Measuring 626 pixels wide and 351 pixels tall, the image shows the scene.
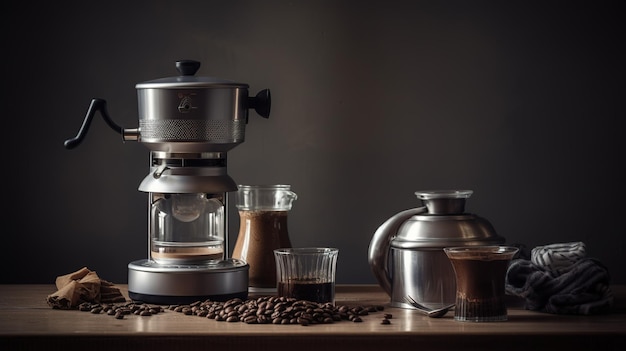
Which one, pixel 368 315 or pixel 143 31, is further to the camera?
pixel 143 31

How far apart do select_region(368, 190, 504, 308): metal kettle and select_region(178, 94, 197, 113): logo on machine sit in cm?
40

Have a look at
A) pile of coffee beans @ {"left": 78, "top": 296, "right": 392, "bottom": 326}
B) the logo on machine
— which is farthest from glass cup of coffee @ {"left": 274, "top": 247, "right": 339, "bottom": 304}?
the logo on machine

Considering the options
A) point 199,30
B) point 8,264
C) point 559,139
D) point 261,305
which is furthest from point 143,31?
point 559,139

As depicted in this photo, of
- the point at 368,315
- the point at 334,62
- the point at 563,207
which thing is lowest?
the point at 368,315

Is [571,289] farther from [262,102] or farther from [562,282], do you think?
[262,102]

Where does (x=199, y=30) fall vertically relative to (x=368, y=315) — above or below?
above

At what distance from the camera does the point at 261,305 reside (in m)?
1.54

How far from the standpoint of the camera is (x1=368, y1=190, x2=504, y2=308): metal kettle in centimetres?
161

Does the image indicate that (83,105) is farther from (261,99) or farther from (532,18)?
(532,18)

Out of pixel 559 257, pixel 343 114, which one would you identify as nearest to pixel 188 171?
pixel 343 114

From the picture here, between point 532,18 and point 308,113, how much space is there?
52 centimetres

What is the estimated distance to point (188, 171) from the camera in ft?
5.47

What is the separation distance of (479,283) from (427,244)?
13 cm

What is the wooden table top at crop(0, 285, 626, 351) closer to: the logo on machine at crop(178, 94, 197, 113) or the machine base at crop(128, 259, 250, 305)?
the machine base at crop(128, 259, 250, 305)
